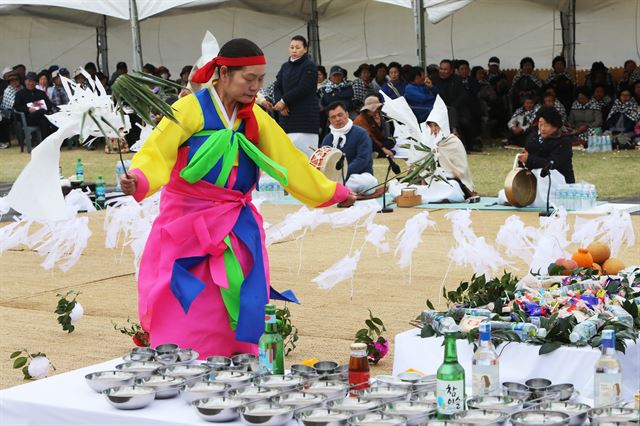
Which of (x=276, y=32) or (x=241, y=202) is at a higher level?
(x=276, y=32)

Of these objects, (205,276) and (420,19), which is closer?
(205,276)

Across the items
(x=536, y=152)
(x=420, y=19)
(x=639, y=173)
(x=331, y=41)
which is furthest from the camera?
(x=331, y=41)

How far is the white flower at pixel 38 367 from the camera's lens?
5387 millimetres

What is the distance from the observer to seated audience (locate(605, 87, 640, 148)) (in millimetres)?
17703

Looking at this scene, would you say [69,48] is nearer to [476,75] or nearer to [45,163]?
[476,75]

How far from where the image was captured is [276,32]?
21.6 meters

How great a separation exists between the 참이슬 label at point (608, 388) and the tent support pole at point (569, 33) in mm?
16668

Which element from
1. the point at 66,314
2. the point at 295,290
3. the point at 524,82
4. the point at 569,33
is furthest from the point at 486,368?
the point at 569,33

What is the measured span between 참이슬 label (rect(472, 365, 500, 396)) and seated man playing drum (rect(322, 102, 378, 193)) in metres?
8.81

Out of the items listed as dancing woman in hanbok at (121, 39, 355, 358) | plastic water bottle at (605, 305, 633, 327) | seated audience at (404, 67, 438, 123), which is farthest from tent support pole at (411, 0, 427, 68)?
plastic water bottle at (605, 305, 633, 327)

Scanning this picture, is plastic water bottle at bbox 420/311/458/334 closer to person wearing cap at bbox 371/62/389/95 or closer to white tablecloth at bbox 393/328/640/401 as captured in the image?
A: white tablecloth at bbox 393/328/640/401

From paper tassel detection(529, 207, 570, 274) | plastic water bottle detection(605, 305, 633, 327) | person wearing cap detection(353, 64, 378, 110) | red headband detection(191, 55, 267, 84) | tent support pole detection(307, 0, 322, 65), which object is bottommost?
plastic water bottle detection(605, 305, 633, 327)

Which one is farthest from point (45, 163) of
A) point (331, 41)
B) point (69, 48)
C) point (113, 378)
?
point (69, 48)

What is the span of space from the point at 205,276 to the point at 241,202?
345 mm
